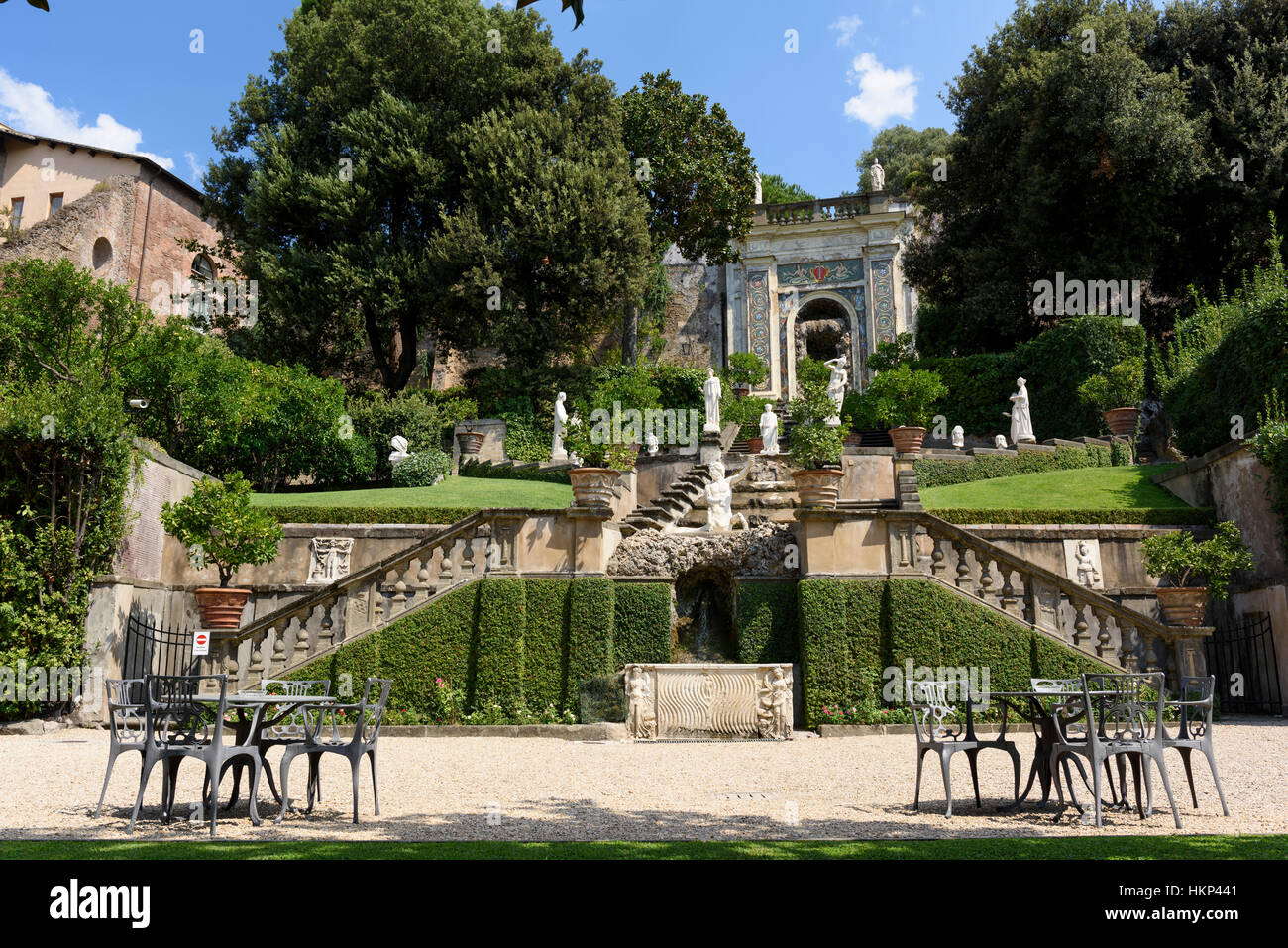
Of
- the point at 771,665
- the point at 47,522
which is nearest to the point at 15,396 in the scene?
the point at 47,522

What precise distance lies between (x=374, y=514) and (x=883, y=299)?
86.4ft

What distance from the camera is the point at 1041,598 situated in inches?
482

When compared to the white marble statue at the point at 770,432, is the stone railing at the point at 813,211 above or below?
above

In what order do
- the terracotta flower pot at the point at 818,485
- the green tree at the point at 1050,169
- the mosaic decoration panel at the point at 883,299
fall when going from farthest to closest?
the mosaic decoration panel at the point at 883,299, the green tree at the point at 1050,169, the terracotta flower pot at the point at 818,485

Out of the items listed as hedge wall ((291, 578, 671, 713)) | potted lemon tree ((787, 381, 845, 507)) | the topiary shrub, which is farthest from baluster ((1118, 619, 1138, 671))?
the topiary shrub

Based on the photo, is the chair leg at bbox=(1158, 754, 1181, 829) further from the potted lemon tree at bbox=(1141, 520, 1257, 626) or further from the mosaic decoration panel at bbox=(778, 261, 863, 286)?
the mosaic decoration panel at bbox=(778, 261, 863, 286)

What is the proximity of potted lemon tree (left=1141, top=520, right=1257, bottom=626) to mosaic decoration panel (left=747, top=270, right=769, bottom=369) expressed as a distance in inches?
1008

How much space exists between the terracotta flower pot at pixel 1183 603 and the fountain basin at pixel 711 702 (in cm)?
553

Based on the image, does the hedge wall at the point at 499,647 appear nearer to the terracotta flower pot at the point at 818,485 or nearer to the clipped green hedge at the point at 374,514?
the terracotta flower pot at the point at 818,485

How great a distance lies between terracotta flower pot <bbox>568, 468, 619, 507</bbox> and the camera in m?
13.2

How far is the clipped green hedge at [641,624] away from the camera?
13.0 m

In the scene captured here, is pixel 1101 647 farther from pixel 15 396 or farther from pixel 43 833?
pixel 15 396

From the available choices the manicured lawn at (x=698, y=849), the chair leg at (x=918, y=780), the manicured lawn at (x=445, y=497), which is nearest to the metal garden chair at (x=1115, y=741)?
the manicured lawn at (x=698, y=849)

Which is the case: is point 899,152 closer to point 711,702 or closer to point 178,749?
point 711,702
